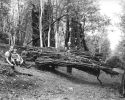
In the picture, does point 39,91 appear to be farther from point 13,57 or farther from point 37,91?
point 13,57

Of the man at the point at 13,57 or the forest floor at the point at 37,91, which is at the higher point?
the man at the point at 13,57

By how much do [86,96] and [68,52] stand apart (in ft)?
19.2

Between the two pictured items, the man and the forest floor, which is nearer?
the forest floor

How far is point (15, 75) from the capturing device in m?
11.3

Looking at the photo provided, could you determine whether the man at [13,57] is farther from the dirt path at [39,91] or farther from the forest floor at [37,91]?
the dirt path at [39,91]

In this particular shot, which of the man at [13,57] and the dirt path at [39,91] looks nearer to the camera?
the dirt path at [39,91]

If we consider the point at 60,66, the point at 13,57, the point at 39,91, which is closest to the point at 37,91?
the point at 39,91

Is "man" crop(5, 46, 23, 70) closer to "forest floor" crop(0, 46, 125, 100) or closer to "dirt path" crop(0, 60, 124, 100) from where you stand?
"forest floor" crop(0, 46, 125, 100)

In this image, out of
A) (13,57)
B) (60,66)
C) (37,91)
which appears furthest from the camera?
(60,66)

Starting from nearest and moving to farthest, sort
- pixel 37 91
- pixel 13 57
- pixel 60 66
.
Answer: pixel 37 91 < pixel 13 57 < pixel 60 66

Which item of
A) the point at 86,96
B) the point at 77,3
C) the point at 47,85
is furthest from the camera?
the point at 77,3

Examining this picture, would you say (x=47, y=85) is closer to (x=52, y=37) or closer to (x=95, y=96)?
(x=95, y=96)

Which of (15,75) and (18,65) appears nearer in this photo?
(15,75)

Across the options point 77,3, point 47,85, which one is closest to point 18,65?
point 47,85
